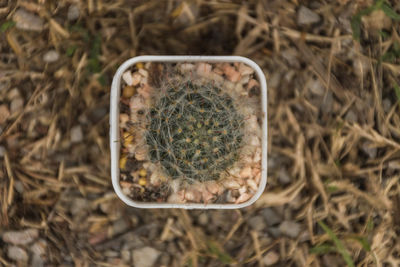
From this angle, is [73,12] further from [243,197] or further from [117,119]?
[243,197]

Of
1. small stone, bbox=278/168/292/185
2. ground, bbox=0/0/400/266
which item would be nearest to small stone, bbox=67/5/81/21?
ground, bbox=0/0/400/266

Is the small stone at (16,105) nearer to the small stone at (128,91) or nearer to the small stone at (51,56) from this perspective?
the small stone at (51,56)

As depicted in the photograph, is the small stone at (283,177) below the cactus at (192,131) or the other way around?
below

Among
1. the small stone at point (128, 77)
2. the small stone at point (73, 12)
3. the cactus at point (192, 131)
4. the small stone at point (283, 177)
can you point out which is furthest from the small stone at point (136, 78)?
the small stone at point (283, 177)

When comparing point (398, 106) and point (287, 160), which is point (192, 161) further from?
point (398, 106)

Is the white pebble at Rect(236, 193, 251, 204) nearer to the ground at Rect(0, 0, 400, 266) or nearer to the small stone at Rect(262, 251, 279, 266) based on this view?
the ground at Rect(0, 0, 400, 266)
